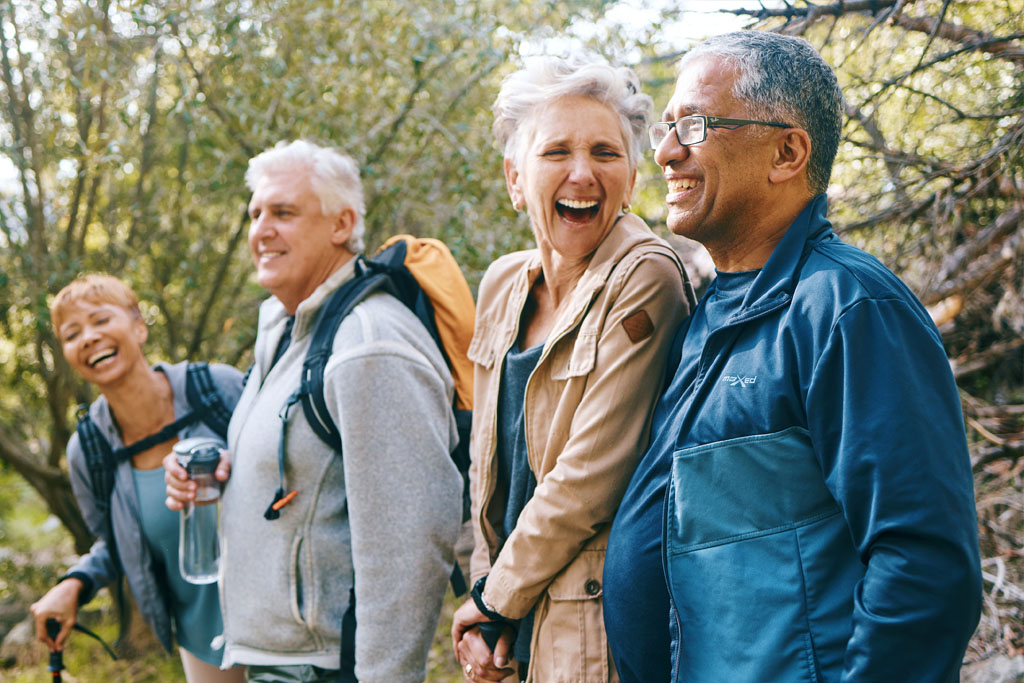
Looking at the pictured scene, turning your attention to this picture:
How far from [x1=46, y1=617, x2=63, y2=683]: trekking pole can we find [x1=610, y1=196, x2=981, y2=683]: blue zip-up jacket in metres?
2.27

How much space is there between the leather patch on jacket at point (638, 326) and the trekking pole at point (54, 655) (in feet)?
7.45

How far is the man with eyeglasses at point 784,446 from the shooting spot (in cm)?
112

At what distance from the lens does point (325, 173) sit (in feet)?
8.12

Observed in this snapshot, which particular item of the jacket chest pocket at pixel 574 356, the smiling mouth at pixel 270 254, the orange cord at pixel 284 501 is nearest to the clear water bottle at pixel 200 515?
the orange cord at pixel 284 501

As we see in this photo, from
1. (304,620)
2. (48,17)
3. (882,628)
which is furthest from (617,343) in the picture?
(48,17)

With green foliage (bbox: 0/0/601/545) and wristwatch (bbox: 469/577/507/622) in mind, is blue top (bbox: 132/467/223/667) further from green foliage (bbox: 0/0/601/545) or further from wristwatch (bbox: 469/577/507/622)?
green foliage (bbox: 0/0/601/545)

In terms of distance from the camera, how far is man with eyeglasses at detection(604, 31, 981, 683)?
3.68 feet

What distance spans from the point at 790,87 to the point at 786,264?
355mm

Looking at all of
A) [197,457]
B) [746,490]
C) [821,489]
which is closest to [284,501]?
[197,457]

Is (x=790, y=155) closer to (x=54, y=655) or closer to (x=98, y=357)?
(x=98, y=357)

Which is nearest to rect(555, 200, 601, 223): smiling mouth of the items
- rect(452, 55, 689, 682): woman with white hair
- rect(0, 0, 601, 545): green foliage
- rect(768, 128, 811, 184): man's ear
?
rect(452, 55, 689, 682): woman with white hair

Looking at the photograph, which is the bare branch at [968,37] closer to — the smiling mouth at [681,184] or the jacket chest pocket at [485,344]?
the smiling mouth at [681,184]

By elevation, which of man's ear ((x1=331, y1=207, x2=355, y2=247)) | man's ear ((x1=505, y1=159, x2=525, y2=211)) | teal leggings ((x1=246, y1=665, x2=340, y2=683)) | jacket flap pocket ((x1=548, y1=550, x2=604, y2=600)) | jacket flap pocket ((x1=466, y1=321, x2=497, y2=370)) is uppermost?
man's ear ((x1=505, y1=159, x2=525, y2=211))

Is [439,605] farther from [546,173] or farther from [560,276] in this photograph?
[546,173]
